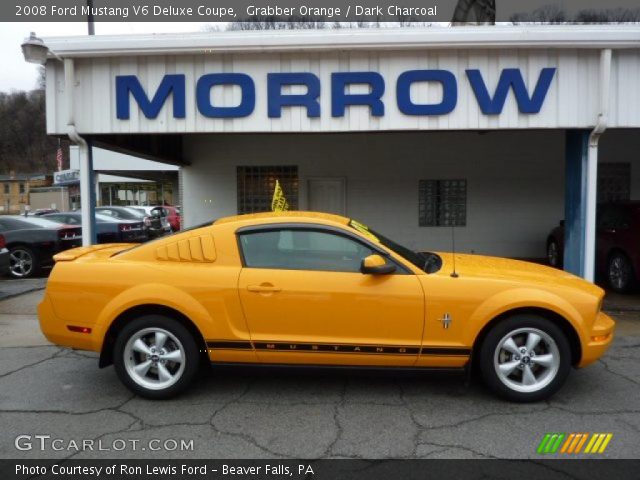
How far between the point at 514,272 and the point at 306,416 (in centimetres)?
203

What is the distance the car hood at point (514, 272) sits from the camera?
417 cm

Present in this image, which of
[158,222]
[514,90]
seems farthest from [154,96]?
[158,222]

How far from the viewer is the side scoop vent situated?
13.9 feet

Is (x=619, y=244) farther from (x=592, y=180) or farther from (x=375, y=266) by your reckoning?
(x=375, y=266)

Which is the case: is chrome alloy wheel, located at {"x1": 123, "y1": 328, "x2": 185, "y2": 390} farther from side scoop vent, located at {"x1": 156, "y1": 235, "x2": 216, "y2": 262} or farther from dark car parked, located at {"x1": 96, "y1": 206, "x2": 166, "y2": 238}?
dark car parked, located at {"x1": 96, "y1": 206, "x2": 166, "y2": 238}

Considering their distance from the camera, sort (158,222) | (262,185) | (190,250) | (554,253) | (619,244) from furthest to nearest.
→ (158,222), (262,185), (554,253), (619,244), (190,250)

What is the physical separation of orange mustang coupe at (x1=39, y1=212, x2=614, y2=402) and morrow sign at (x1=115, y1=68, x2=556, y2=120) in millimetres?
3203

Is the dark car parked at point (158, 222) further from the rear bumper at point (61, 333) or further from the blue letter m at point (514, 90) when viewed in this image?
the rear bumper at point (61, 333)

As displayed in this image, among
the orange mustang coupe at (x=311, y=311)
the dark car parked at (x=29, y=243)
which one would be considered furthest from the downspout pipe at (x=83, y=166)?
the dark car parked at (x=29, y=243)

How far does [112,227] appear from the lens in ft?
44.0

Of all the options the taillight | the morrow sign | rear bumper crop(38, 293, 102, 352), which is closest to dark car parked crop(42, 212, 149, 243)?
the taillight

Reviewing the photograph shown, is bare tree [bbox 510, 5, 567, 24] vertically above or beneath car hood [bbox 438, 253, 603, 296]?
above

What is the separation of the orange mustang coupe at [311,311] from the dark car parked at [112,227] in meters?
9.48

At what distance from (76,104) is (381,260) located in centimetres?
530
